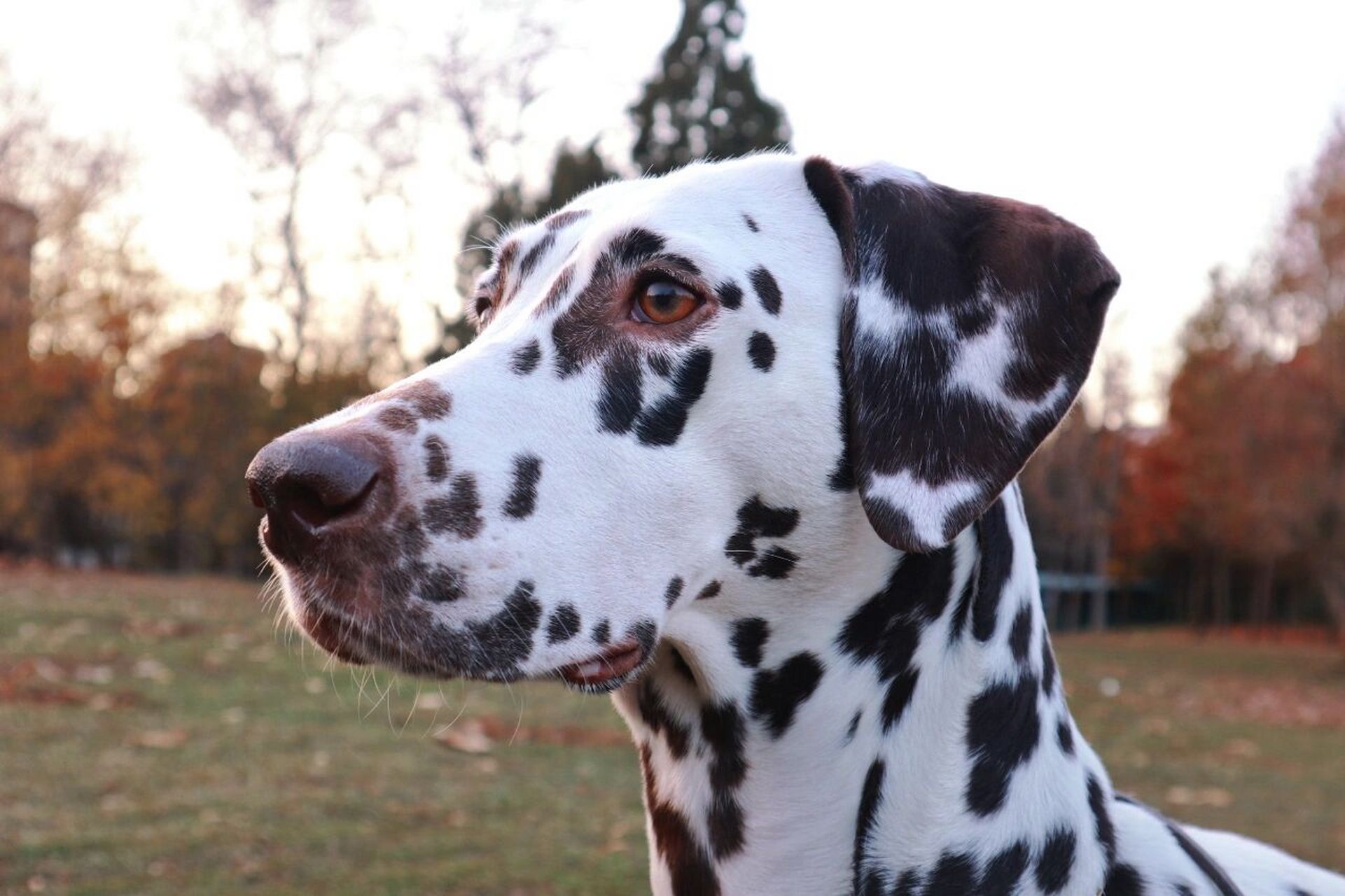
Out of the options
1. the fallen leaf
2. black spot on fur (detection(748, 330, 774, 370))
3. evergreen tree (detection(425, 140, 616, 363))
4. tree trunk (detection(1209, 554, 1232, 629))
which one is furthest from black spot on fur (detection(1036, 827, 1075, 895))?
tree trunk (detection(1209, 554, 1232, 629))

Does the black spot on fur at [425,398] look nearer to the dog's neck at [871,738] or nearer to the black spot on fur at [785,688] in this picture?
the dog's neck at [871,738]

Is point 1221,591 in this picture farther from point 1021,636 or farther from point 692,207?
point 692,207

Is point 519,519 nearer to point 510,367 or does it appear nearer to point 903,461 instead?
point 510,367

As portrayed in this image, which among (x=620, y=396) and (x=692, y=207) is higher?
(x=692, y=207)

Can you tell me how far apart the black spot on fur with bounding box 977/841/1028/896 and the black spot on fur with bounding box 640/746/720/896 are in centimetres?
44

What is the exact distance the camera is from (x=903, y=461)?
1.91 meters

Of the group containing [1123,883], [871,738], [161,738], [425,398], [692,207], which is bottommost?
[161,738]

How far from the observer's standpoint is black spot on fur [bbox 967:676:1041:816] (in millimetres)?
2014

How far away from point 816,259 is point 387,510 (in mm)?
852

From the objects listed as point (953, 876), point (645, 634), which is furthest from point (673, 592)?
point (953, 876)

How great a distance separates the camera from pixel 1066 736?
215 cm

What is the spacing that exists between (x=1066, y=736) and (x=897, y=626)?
0.40 m

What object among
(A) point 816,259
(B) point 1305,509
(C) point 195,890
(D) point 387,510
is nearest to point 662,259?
(A) point 816,259

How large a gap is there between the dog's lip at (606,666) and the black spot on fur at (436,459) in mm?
350
